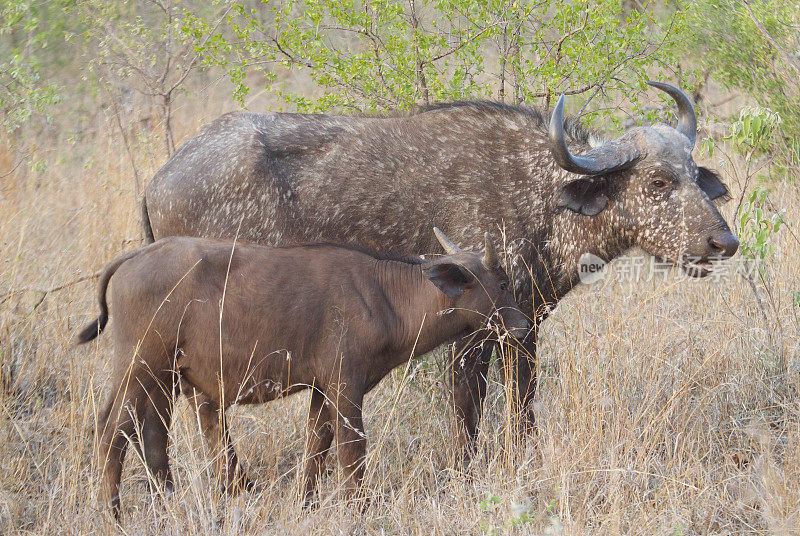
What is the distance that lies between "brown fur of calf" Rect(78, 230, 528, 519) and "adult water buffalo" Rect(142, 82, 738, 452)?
67 centimetres

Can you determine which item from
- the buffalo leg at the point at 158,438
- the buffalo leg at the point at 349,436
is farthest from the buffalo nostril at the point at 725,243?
the buffalo leg at the point at 158,438

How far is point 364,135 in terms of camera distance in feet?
17.5

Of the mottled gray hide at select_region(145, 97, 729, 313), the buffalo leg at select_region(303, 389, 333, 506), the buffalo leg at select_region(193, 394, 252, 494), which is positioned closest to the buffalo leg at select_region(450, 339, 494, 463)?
the mottled gray hide at select_region(145, 97, 729, 313)

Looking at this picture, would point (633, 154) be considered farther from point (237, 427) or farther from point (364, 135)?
point (237, 427)

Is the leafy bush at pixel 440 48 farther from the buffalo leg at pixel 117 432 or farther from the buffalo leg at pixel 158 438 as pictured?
the buffalo leg at pixel 117 432

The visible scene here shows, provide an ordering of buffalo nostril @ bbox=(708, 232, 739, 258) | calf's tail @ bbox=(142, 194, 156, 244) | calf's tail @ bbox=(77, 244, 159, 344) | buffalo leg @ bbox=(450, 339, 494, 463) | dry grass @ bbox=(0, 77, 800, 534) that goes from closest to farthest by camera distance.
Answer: dry grass @ bbox=(0, 77, 800, 534) < calf's tail @ bbox=(77, 244, 159, 344) < buffalo nostril @ bbox=(708, 232, 739, 258) < buffalo leg @ bbox=(450, 339, 494, 463) < calf's tail @ bbox=(142, 194, 156, 244)

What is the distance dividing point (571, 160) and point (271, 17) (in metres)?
11.1

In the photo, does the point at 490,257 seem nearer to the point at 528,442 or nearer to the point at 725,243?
the point at 528,442

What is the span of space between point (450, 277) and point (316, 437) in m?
1.14

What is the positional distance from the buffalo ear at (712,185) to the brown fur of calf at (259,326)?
1.88 meters

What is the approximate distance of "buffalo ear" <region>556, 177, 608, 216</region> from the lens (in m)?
5.00

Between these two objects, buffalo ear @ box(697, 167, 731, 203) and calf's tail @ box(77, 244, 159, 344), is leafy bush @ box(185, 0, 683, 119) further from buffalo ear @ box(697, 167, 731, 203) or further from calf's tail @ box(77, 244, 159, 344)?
calf's tail @ box(77, 244, 159, 344)

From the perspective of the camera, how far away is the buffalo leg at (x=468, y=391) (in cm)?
513

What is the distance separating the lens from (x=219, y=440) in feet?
15.1
